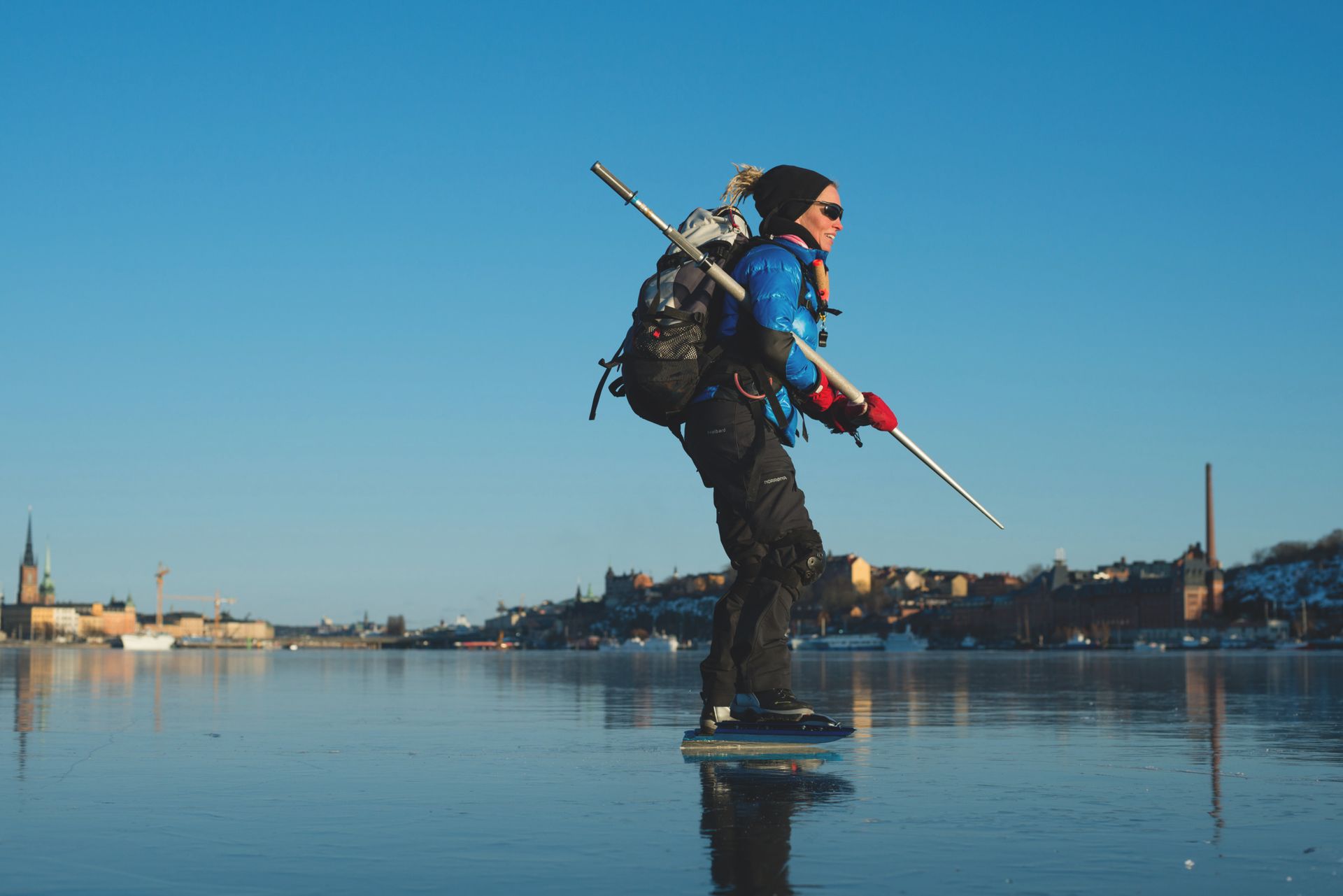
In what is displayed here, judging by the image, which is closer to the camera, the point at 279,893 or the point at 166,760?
the point at 279,893

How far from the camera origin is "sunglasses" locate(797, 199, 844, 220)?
6.78 m

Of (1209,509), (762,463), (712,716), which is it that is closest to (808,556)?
(762,463)

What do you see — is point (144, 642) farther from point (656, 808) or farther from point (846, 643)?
point (656, 808)

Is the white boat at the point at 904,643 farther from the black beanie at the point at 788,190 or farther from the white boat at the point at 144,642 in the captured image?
the black beanie at the point at 788,190

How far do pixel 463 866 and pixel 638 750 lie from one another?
2.97 m

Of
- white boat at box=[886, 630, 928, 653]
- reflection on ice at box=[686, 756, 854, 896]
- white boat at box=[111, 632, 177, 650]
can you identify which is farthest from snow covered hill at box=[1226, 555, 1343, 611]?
reflection on ice at box=[686, 756, 854, 896]

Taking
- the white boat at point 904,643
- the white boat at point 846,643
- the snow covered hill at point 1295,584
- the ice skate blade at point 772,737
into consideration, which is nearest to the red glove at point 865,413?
the ice skate blade at point 772,737

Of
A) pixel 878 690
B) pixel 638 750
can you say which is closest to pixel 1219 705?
pixel 878 690

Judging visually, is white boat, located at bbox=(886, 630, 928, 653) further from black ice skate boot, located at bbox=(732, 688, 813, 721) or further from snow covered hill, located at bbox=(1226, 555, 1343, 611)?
black ice skate boot, located at bbox=(732, 688, 813, 721)

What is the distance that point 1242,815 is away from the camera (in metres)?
3.88

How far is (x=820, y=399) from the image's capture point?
6.40 meters

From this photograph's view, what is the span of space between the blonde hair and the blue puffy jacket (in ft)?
1.91

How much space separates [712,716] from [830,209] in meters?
2.59

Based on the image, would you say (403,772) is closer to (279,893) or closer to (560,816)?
(560,816)
